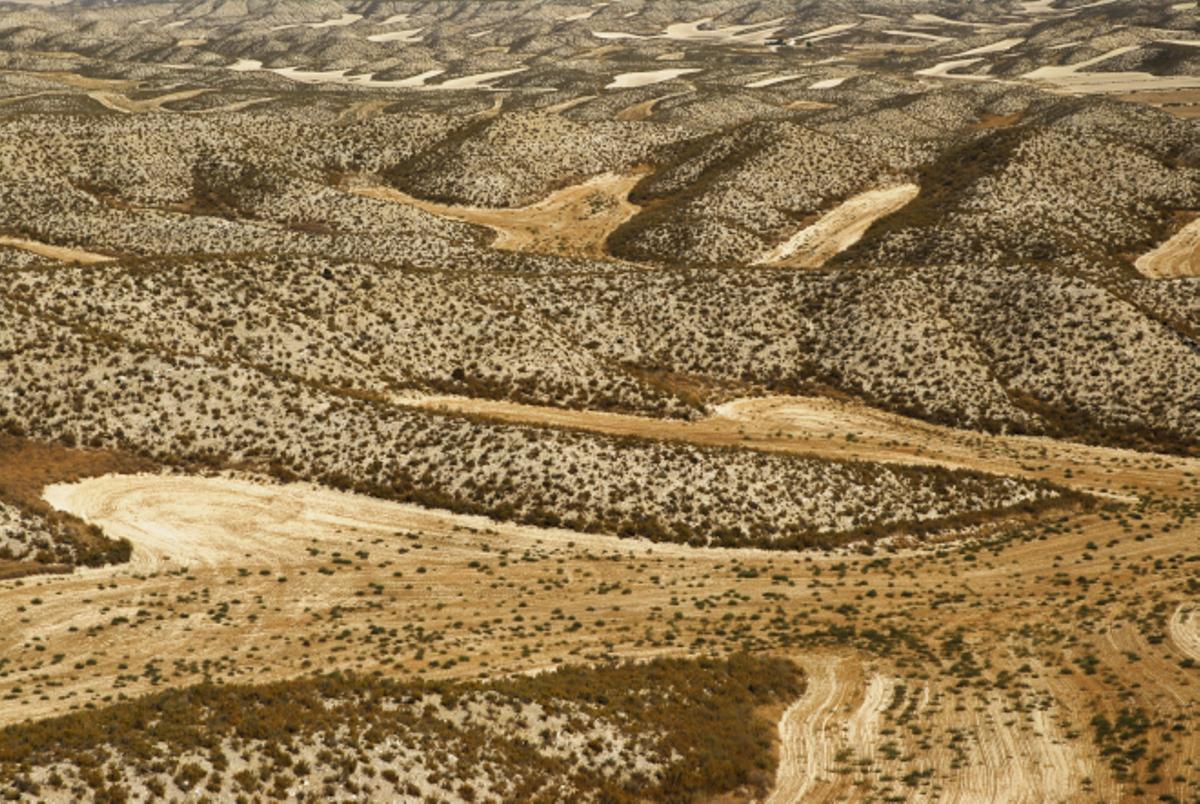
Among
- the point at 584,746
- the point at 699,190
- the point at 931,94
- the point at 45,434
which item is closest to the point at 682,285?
the point at 699,190

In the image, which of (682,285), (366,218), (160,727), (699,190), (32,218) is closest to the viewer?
(160,727)

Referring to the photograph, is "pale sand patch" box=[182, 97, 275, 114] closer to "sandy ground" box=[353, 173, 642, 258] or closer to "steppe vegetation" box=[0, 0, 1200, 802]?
"sandy ground" box=[353, 173, 642, 258]

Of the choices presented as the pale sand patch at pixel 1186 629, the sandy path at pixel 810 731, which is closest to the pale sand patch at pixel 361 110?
the sandy path at pixel 810 731

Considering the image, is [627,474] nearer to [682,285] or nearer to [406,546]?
[406,546]

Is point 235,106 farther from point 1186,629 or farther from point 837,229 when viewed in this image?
point 1186,629

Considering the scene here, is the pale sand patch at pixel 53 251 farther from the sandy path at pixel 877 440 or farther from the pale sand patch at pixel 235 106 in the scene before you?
the pale sand patch at pixel 235 106

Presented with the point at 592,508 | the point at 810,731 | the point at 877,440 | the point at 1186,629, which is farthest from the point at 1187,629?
the point at 592,508
